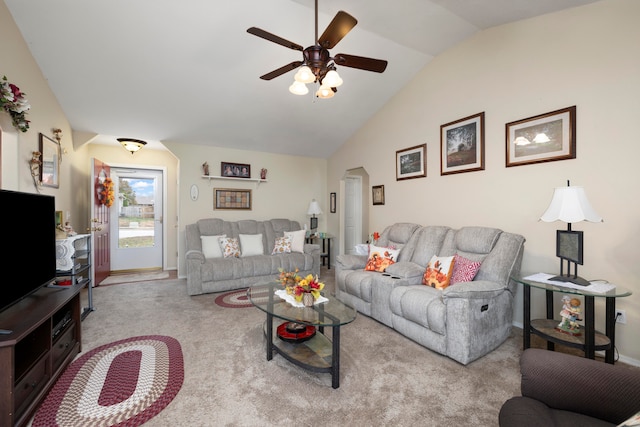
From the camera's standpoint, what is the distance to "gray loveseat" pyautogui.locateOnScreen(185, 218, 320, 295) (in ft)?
13.0

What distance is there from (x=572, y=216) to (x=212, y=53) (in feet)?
11.8

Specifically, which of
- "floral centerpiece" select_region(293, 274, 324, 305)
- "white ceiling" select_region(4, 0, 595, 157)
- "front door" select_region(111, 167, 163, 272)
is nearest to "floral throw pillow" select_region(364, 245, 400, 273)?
"floral centerpiece" select_region(293, 274, 324, 305)

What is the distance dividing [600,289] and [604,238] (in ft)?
2.14

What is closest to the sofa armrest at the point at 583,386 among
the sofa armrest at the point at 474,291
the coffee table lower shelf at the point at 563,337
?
the sofa armrest at the point at 474,291

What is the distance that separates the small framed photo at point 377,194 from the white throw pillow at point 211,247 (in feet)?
8.57

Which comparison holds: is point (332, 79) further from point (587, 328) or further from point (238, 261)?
point (238, 261)

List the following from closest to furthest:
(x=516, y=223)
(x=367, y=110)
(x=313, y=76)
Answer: (x=313, y=76)
(x=516, y=223)
(x=367, y=110)

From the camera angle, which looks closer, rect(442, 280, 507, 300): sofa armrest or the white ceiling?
rect(442, 280, 507, 300): sofa armrest

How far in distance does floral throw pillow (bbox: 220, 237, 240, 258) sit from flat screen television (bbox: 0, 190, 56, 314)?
2.30m

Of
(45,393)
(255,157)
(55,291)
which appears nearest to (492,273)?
(45,393)

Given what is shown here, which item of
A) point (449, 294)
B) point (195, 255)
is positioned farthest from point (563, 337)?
point (195, 255)

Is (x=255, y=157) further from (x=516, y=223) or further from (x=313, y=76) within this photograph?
(x=516, y=223)

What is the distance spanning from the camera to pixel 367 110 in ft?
14.8

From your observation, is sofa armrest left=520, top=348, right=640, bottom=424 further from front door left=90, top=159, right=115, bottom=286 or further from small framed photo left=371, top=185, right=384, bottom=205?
front door left=90, top=159, right=115, bottom=286
